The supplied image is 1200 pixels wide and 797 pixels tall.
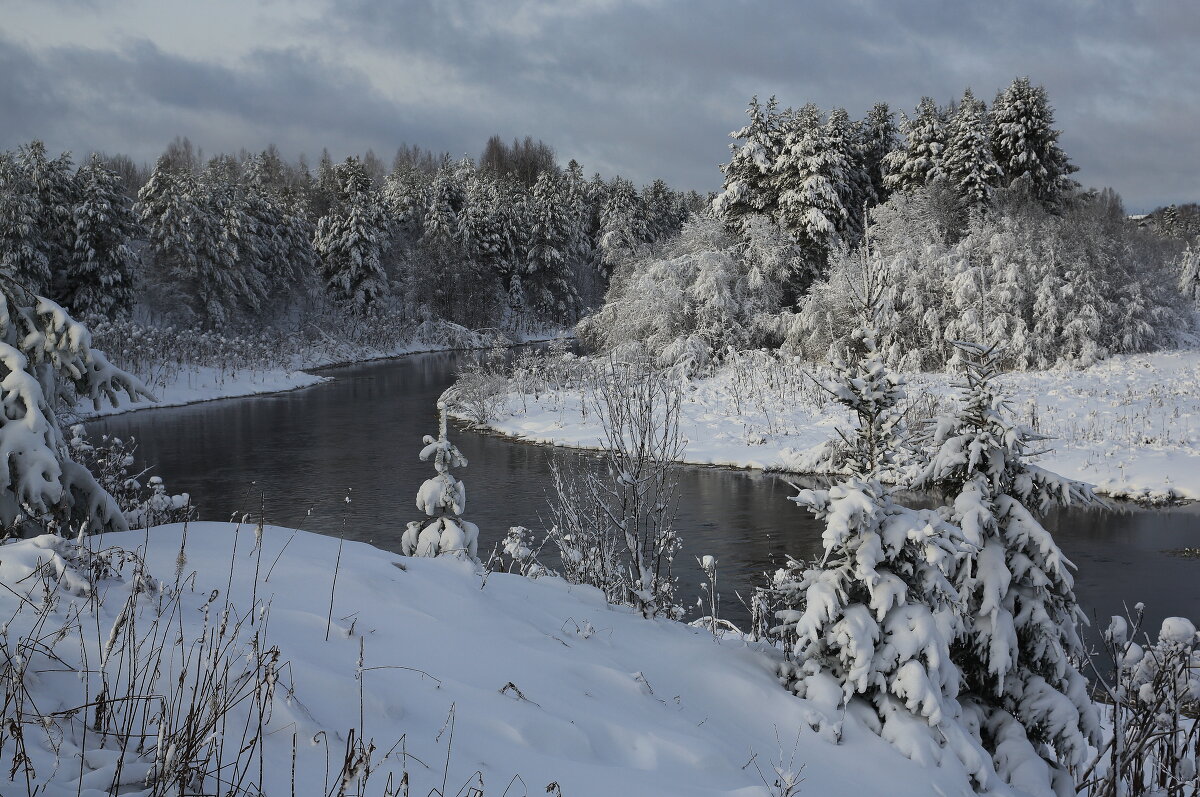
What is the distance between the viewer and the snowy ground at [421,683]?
273 cm

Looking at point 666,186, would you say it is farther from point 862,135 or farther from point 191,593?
point 191,593

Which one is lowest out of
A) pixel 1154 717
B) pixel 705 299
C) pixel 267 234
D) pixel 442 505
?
pixel 442 505

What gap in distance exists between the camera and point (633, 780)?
10.9 feet

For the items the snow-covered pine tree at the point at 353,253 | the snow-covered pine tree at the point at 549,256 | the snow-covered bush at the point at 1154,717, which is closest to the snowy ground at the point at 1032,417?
the snow-covered bush at the point at 1154,717

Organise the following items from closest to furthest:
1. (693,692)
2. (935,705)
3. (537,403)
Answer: (935,705) < (693,692) < (537,403)

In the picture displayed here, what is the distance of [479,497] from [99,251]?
2783 centimetres

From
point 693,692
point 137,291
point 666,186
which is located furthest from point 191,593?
point 666,186

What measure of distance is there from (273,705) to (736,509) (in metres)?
12.4

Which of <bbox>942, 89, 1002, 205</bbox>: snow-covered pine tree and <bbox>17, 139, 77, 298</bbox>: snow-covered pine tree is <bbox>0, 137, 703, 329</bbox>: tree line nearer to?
<bbox>17, 139, 77, 298</bbox>: snow-covered pine tree

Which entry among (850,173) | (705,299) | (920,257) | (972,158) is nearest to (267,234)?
(705,299)

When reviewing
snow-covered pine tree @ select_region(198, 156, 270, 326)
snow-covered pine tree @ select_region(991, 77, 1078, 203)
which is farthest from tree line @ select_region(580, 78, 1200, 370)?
snow-covered pine tree @ select_region(198, 156, 270, 326)

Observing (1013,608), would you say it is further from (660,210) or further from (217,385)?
(660,210)

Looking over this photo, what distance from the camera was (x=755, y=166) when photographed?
33.1m

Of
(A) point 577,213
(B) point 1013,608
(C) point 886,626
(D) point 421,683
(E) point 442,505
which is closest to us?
(D) point 421,683
